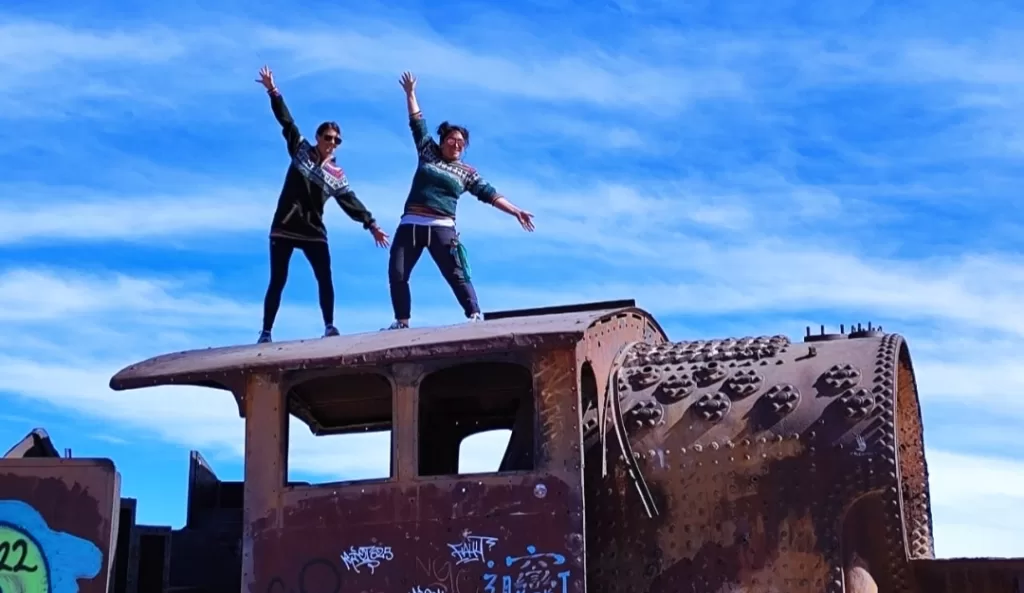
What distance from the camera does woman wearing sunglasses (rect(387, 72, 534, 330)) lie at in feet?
33.4

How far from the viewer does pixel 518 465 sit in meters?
8.59

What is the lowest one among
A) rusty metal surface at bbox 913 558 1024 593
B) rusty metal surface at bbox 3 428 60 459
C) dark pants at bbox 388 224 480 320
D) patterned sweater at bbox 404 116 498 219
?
Result: rusty metal surface at bbox 913 558 1024 593

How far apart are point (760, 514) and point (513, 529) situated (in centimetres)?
156

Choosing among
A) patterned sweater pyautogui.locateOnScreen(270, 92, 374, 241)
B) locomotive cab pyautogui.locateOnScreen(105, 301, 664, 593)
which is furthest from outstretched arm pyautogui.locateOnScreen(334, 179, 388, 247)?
locomotive cab pyautogui.locateOnScreen(105, 301, 664, 593)

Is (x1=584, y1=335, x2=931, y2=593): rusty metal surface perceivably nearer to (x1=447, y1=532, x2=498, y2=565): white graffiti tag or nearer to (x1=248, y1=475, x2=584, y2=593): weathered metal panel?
(x1=248, y1=475, x2=584, y2=593): weathered metal panel

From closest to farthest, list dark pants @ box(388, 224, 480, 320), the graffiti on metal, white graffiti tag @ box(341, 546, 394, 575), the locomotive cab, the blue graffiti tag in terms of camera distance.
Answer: the blue graffiti tag < the locomotive cab < white graffiti tag @ box(341, 546, 394, 575) < the graffiti on metal < dark pants @ box(388, 224, 480, 320)

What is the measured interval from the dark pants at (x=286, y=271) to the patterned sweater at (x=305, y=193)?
0.24ft

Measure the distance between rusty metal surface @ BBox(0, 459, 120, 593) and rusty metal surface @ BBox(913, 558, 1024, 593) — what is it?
5410 millimetres

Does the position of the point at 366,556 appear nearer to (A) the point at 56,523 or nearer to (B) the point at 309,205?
(A) the point at 56,523

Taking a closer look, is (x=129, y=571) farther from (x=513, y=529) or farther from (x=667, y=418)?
(x=667, y=418)

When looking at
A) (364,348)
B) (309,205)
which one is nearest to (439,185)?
(309,205)

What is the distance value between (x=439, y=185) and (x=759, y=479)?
396 cm

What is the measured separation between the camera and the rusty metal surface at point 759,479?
7535 mm

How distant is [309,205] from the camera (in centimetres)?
1063
